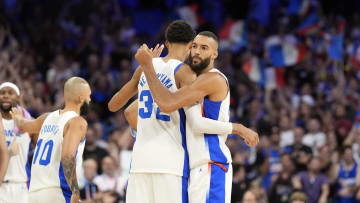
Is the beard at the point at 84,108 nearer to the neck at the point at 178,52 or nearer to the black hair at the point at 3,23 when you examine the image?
the neck at the point at 178,52

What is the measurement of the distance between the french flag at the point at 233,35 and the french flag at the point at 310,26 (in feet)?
5.14

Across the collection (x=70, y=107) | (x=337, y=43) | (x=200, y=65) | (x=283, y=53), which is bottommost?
(x=70, y=107)

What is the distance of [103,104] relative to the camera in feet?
51.3

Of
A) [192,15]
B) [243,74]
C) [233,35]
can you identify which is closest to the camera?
[243,74]

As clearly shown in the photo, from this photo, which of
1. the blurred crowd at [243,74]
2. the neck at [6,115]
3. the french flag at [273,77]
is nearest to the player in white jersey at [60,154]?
the neck at [6,115]

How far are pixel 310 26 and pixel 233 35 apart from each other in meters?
2.10

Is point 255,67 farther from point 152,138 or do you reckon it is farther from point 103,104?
point 152,138

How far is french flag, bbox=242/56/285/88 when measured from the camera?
16.6 meters

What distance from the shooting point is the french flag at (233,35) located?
17.7 metres

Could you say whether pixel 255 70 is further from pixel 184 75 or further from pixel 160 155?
pixel 160 155

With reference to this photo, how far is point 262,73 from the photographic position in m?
16.8

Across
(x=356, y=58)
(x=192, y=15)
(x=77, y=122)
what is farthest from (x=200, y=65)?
(x=192, y=15)

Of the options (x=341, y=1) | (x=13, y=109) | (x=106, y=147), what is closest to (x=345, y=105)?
(x=341, y=1)

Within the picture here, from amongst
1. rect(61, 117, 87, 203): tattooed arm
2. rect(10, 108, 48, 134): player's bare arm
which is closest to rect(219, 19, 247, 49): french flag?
rect(10, 108, 48, 134): player's bare arm
